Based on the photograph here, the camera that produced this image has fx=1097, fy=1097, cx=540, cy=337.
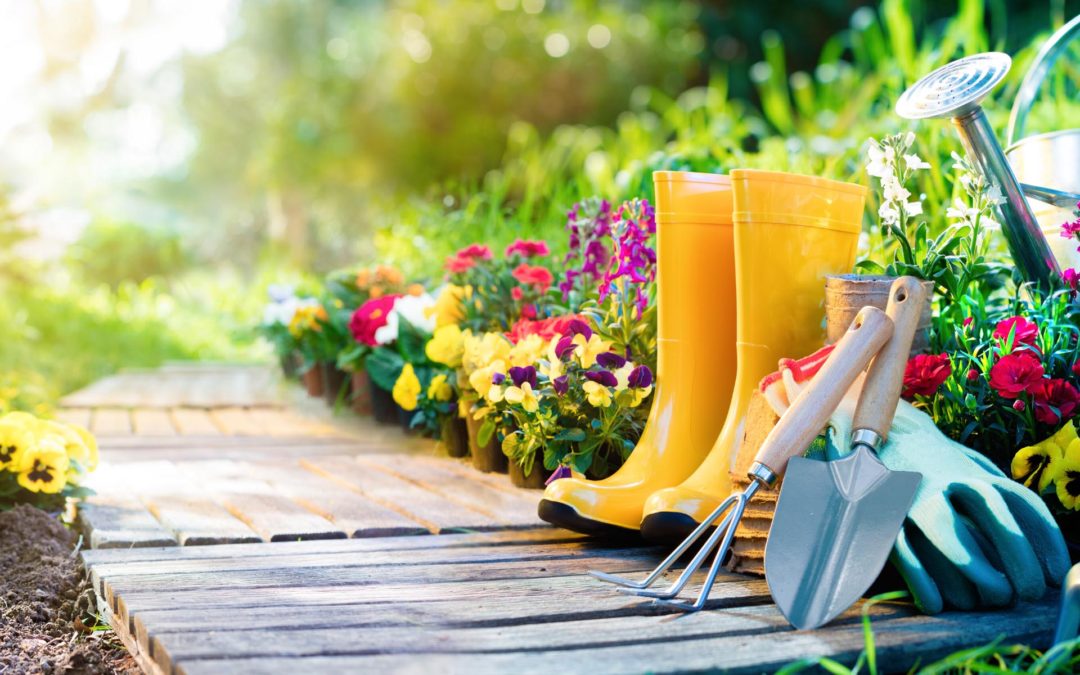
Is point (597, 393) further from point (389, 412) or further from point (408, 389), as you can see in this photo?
point (389, 412)

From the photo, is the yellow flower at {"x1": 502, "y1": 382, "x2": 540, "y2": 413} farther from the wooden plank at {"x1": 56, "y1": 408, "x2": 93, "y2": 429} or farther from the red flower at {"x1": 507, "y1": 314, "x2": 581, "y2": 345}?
the wooden plank at {"x1": 56, "y1": 408, "x2": 93, "y2": 429}

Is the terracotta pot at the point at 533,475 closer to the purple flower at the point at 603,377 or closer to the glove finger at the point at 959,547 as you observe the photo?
the purple flower at the point at 603,377

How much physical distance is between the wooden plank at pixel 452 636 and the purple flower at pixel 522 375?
752mm

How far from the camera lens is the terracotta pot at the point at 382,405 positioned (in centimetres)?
300

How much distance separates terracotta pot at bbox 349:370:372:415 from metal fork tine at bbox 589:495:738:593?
5.46 ft

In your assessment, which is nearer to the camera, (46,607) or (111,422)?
(46,607)

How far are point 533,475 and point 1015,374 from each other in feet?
3.08

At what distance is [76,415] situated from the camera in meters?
3.27

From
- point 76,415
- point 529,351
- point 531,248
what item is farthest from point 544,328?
point 76,415

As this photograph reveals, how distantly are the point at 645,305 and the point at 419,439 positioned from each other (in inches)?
36.9

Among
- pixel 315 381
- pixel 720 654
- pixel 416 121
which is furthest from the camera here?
pixel 416 121

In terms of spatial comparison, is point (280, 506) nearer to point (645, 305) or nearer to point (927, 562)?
point (645, 305)

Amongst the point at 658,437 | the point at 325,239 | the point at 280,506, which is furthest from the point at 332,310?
the point at 325,239

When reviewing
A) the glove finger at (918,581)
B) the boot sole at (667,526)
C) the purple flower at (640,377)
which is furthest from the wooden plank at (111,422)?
→ the glove finger at (918,581)
